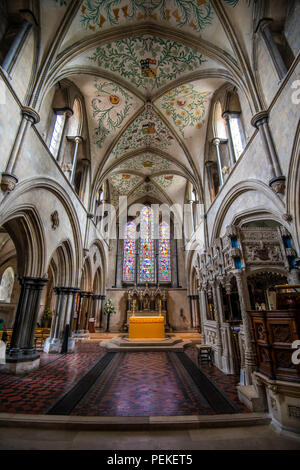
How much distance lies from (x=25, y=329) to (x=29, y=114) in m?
6.24

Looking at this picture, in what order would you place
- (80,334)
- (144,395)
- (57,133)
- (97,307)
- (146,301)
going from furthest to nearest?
1. (146,301)
2. (97,307)
3. (80,334)
4. (57,133)
5. (144,395)

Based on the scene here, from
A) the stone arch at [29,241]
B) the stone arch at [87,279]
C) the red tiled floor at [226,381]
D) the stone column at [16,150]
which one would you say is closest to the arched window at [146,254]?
the stone arch at [87,279]

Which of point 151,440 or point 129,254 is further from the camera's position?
point 129,254

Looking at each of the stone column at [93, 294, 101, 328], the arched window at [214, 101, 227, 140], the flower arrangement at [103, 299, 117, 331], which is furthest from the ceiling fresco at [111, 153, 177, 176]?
the flower arrangement at [103, 299, 117, 331]

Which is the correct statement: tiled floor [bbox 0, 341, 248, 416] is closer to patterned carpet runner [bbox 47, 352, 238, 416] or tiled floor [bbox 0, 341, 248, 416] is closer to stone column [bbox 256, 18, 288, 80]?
patterned carpet runner [bbox 47, 352, 238, 416]

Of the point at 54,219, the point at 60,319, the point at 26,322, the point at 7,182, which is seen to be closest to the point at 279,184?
the point at 7,182

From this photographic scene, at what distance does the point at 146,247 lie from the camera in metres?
19.6

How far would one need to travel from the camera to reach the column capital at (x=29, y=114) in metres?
5.98

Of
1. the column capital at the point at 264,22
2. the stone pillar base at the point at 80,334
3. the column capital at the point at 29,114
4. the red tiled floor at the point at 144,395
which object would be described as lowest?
the red tiled floor at the point at 144,395

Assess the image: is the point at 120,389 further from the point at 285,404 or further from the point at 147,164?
the point at 147,164

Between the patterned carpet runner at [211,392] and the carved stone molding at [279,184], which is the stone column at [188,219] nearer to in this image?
the carved stone molding at [279,184]

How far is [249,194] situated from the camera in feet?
24.7

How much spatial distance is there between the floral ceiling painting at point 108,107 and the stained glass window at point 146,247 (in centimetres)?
915
